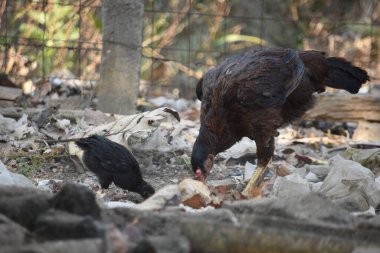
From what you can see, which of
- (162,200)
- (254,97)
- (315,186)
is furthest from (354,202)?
(162,200)

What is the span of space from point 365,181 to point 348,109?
2912 millimetres

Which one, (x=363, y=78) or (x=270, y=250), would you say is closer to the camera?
(x=270, y=250)

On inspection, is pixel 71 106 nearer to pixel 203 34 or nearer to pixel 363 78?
pixel 363 78

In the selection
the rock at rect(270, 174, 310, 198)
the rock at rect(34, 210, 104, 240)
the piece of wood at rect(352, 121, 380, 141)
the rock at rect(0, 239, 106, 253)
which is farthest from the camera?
the piece of wood at rect(352, 121, 380, 141)

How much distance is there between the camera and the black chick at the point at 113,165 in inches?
174

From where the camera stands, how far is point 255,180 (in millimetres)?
5129

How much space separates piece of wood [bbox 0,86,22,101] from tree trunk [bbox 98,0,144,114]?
84cm

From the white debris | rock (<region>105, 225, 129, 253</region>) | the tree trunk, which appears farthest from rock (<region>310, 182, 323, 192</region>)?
the tree trunk

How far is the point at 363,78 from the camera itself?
219 inches

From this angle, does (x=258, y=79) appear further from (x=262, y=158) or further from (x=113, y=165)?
(x=113, y=165)

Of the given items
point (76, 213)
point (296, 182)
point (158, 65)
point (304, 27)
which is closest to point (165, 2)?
point (158, 65)

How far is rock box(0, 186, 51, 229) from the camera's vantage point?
111 inches

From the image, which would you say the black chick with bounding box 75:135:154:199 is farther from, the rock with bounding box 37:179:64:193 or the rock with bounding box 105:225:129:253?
the rock with bounding box 105:225:129:253

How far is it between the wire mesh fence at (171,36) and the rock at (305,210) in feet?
16.3
